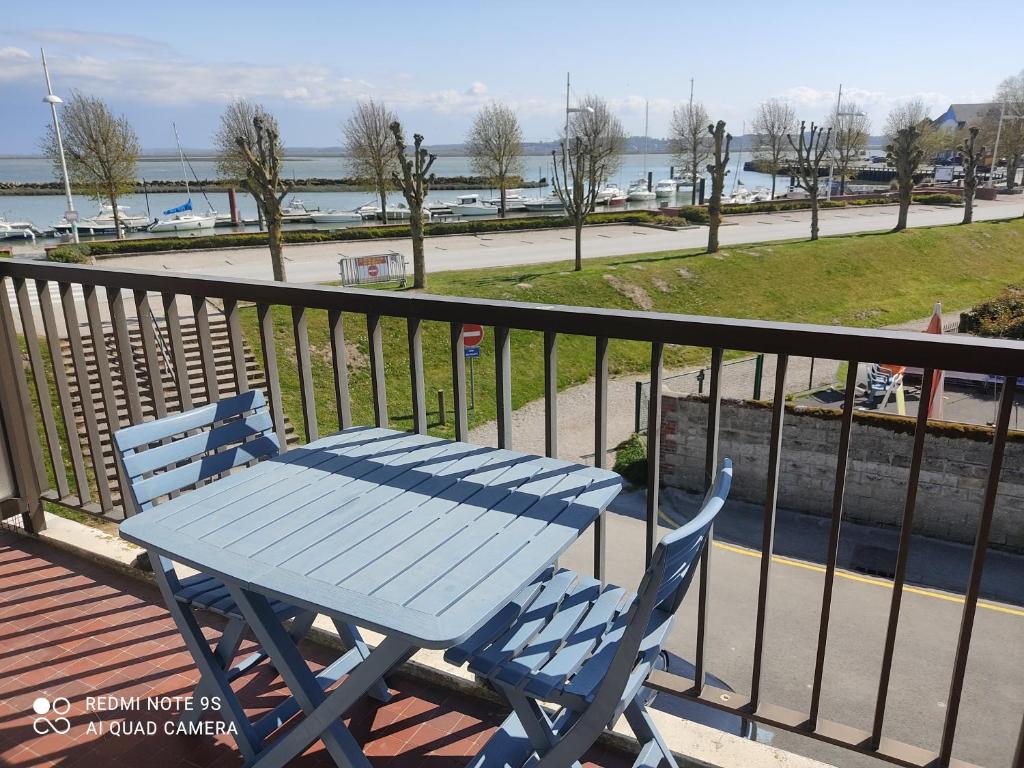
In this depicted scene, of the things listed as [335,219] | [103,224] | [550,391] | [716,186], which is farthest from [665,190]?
[550,391]

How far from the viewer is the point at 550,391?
237 cm

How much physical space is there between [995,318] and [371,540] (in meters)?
22.4

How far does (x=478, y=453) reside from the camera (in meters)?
2.24

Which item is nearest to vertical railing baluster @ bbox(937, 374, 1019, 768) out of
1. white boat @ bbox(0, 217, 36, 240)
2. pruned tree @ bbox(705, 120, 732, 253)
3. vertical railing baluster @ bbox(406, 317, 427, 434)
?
vertical railing baluster @ bbox(406, 317, 427, 434)

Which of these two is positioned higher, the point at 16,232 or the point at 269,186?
the point at 269,186

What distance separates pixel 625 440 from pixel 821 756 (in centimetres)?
928

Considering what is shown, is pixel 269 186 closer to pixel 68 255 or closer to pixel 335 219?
pixel 68 255

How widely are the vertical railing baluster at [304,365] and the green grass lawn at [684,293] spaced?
10.4 metres

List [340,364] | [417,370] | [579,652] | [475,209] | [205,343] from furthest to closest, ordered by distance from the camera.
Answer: [475,209], [205,343], [340,364], [417,370], [579,652]

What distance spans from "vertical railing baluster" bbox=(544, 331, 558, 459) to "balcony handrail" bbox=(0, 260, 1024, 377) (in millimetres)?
60

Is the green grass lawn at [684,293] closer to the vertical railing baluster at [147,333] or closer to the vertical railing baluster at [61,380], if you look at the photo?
the vertical railing baluster at [61,380]

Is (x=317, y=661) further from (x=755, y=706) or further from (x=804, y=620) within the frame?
(x=804, y=620)

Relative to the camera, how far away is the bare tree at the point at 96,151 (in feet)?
112

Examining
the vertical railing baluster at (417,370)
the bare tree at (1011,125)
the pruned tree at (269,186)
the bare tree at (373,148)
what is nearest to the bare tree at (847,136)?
the bare tree at (1011,125)
